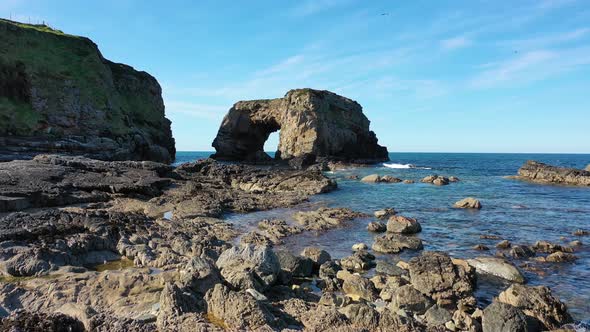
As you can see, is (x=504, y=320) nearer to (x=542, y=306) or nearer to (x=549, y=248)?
(x=542, y=306)

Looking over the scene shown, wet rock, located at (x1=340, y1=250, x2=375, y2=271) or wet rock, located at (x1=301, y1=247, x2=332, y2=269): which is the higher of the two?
wet rock, located at (x1=301, y1=247, x2=332, y2=269)

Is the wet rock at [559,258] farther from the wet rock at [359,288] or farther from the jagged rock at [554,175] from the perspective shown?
the jagged rock at [554,175]

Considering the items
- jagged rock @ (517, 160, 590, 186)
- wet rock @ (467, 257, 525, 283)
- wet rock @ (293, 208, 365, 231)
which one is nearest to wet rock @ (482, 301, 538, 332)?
wet rock @ (467, 257, 525, 283)

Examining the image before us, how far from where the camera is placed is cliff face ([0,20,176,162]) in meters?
46.5

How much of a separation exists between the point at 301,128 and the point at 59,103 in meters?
40.3

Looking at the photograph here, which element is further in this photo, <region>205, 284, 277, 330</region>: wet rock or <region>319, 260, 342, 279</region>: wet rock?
<region>319, 260, 342, 279</region>: wet rock

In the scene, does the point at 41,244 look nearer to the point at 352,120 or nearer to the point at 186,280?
the point at 186,280

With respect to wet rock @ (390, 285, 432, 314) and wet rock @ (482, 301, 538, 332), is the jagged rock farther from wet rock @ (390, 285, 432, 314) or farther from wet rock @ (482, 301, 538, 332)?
wet rock @ (390, 285, 432, 314)

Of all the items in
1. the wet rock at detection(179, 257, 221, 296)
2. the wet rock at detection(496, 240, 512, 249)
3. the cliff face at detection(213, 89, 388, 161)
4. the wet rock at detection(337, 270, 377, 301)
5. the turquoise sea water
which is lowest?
the turquoise sea water

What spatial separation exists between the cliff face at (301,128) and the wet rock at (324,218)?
4876 centimetres

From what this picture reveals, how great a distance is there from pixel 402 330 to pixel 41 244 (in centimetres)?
1141

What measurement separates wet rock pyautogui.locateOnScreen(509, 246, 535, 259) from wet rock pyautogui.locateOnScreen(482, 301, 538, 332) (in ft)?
24.4

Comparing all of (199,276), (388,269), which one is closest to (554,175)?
(388,269)

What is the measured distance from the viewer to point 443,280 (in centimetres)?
1133
